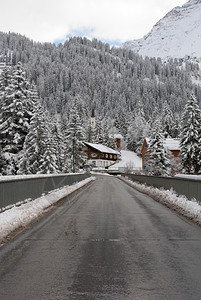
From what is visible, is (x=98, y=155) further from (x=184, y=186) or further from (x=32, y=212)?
(x=32, y=212)

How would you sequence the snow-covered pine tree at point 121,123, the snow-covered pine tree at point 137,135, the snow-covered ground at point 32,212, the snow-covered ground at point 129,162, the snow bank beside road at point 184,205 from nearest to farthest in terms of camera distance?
the snow-covered ground at point 32,212
the snow bank beside road at point 184,205
the snow-covered ground at point 129,162
the snow-covered pine tree at point 137,135
the snow-covered pine tree at point 121,123

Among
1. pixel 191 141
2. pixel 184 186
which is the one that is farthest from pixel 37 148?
pixel 184 186

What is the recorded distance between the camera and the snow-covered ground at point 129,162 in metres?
110

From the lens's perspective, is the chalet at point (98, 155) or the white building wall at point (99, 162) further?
the white building wall at point (99, 162)

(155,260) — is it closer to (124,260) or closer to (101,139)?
(124,260)

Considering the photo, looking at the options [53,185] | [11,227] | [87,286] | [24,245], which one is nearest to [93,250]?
[24,245]

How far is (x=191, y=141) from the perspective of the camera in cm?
5078

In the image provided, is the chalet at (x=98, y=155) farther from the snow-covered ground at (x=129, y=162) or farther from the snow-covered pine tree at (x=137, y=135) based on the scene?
the snow-covered pine tree at (x=137, y=135)

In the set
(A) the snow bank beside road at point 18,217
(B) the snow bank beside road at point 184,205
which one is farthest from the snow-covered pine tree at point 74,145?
(A) the snow bank beside road at point 18,217

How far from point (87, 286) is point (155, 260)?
187 cm

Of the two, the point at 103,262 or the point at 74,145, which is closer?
the point at 103,262

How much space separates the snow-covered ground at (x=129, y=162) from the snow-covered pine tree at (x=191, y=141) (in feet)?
169

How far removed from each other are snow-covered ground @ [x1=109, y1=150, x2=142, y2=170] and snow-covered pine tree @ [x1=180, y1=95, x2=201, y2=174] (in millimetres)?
51648

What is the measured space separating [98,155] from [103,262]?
350 feet
